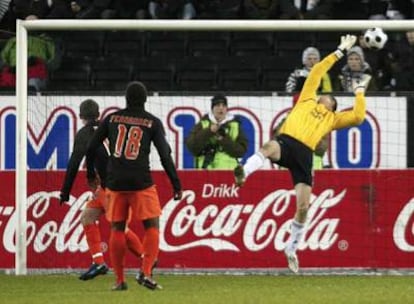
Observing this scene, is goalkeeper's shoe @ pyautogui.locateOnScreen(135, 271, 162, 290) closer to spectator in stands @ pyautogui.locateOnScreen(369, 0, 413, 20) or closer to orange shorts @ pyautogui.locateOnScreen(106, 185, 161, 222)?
orange shorts @ pyautogui.locateOnScreen(106, 185, 161, 222)

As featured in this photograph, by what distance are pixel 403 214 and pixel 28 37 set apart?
5.22 metres

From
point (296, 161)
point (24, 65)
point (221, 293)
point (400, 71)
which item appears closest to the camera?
point (221, 293)

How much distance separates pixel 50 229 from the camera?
17609 millimetres

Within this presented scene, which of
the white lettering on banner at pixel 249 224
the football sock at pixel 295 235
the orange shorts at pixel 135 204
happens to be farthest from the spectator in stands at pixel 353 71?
the orange shorts at pixel 135 204

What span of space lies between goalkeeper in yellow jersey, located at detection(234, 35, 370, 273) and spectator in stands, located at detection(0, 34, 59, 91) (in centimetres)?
389

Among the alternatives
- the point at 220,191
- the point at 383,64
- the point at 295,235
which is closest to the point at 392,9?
the point at 383,64

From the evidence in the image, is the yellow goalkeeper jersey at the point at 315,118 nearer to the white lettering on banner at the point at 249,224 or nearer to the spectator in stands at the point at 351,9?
the white lettering on banner at the point at 249,224

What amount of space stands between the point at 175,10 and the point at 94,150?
277 inches

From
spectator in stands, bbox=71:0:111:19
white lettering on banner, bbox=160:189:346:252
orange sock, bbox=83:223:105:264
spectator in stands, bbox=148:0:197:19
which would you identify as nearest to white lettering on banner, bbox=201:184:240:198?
white lettering on banner, bbox=160:189:346:252

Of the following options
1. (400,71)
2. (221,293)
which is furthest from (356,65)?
(221,293)

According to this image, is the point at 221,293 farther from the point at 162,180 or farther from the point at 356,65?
the point at 356,65

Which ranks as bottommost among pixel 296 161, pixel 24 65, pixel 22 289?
pixel 22 289

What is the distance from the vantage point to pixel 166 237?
57.6 ft

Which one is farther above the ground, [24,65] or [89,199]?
[24,65]
